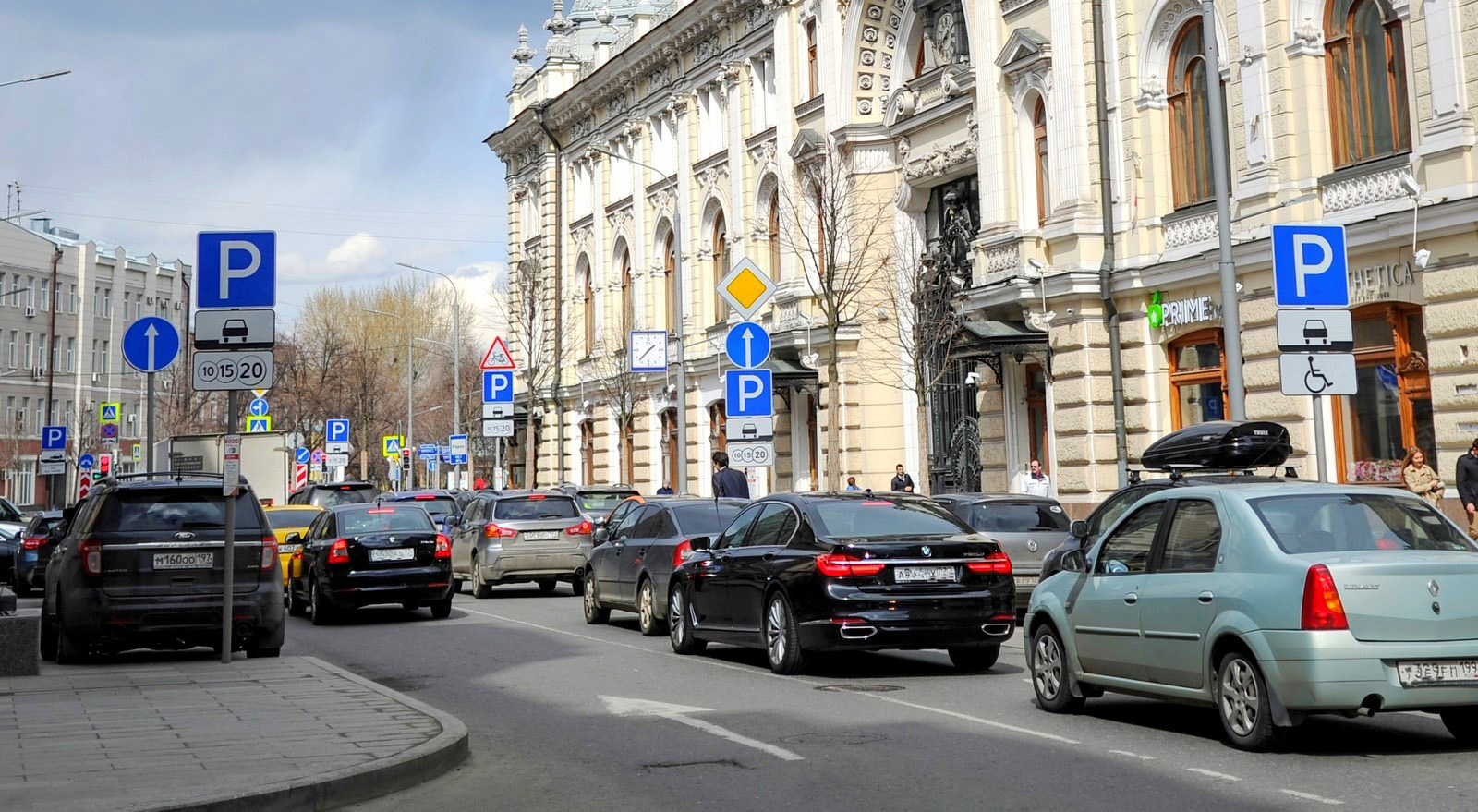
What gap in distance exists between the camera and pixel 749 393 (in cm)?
2389

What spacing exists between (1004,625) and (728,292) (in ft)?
39.0

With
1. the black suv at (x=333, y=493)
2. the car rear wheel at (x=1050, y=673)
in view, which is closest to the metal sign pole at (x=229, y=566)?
the car rear wheel at (x=1050, y=673)

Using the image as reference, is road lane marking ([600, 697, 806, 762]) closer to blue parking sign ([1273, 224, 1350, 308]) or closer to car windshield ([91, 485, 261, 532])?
car windshield ([91, 485, 261, 532])

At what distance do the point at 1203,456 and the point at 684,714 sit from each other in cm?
755

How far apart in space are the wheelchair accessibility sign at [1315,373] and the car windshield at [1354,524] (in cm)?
551

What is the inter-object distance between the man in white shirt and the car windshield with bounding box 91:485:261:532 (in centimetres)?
1645

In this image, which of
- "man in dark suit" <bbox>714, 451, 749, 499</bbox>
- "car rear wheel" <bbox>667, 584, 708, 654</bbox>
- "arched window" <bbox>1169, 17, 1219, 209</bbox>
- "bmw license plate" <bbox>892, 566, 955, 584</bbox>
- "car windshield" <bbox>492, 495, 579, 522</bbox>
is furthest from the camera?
"arched window" <bbox>1169, 17, 1219, 209</bbox>

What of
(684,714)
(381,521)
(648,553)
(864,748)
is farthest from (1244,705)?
(381,521)

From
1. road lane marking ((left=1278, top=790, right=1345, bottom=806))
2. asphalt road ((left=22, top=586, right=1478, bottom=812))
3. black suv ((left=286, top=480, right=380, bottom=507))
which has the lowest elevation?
road lane marking ((left=1278, top=790, right=1345, bottom=806))

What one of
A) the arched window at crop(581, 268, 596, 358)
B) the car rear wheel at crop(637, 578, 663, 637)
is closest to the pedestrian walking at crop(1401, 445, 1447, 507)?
the car rear wheel at crop(637, 578, 663, 637)

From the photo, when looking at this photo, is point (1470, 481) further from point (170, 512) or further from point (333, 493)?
point (333, 493)

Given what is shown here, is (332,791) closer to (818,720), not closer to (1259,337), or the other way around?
(818,720)

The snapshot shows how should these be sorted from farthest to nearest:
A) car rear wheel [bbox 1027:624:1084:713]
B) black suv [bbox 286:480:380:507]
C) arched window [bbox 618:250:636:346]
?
arched window [bbox 618:250:636:346]
black suv [bbox 286:480:380:507]
car rear wheel [bbox 1027:624:1084:713]

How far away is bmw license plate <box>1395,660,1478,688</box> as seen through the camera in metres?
9.04
